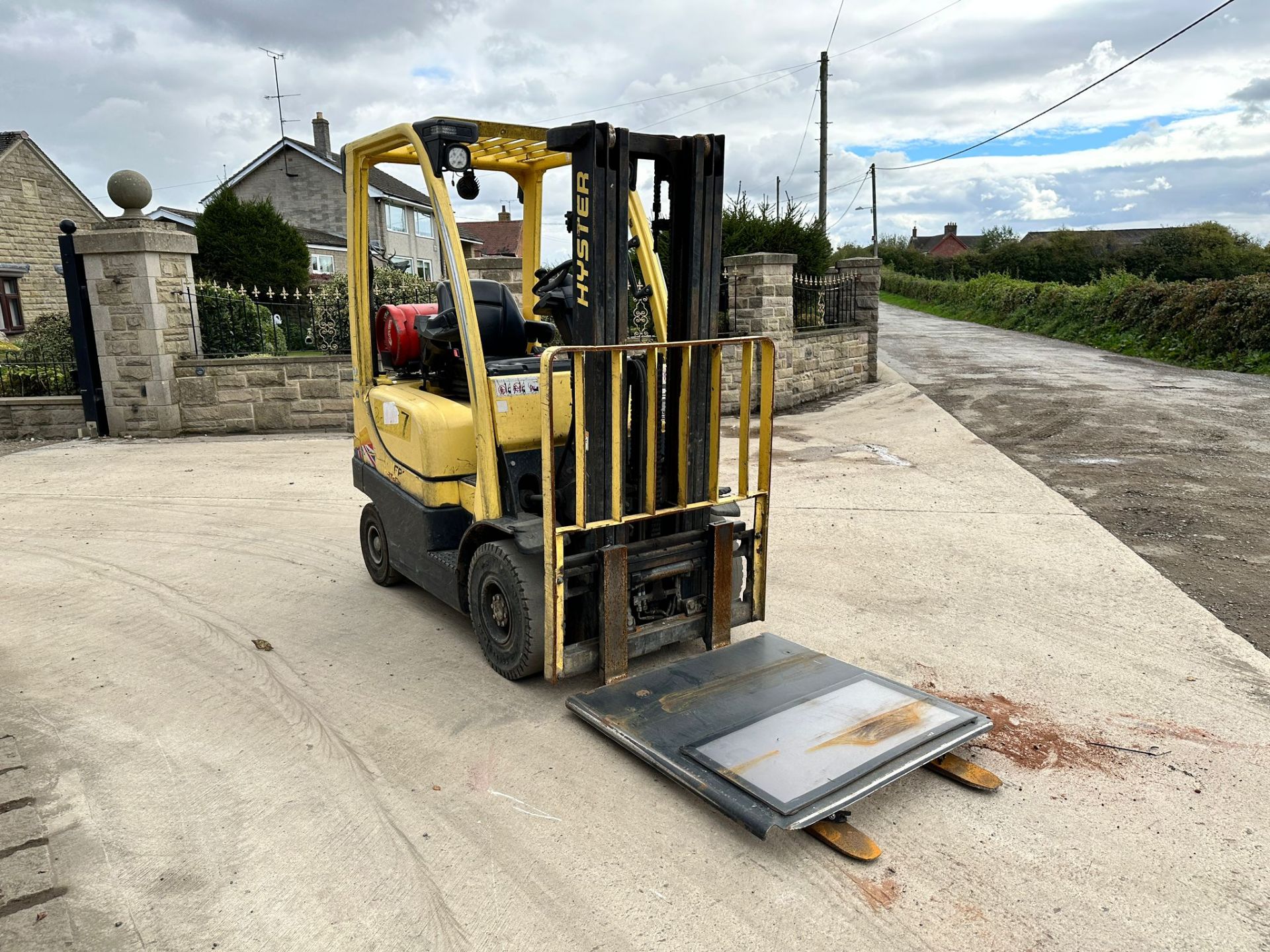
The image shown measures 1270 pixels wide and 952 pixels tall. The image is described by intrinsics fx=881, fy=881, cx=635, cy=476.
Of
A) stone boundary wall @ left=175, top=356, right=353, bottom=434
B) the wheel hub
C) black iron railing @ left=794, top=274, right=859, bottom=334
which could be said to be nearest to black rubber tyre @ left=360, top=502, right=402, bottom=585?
the wheel hub

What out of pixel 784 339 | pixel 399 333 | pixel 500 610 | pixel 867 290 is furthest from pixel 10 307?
pixel 500 610

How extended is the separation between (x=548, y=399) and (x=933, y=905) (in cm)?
236

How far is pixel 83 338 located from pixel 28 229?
798 inches

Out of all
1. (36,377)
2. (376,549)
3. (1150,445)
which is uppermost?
(36,377)

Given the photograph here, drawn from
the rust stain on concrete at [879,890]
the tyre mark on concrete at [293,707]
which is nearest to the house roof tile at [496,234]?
the tyre mark on concrete at [293,707]

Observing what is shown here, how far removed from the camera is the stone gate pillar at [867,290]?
1565cm

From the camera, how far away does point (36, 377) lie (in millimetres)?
11836

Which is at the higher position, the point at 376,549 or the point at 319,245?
the point at 319,245

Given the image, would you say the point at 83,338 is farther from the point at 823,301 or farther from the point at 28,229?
the point at 28,229

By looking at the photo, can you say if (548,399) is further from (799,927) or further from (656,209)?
(799,927)

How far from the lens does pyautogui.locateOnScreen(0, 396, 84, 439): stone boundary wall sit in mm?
11398

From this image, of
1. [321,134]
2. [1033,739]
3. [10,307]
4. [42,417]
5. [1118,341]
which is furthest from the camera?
[321,134]

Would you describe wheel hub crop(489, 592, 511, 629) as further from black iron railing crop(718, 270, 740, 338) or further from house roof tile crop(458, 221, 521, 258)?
house roof tile crop(458, 221, 521, 258)

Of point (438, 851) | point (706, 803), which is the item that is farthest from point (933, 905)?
point (438, 851)
